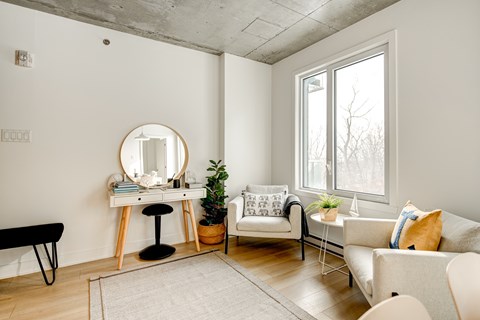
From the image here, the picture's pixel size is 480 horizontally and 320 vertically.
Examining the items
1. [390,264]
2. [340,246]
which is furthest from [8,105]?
[340,246]

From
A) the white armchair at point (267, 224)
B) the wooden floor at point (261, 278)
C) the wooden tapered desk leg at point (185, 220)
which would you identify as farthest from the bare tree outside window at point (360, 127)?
the wooden tapered desk leg at point (185, 220)

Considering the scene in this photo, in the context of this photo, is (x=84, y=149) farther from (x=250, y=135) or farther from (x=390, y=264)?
(x=390, y=264)

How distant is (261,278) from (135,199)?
1570mm

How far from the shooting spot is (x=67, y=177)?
263 cm

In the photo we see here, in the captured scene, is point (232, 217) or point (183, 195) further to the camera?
point (183, 195)

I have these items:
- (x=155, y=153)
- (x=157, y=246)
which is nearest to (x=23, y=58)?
(x=155, y=153)

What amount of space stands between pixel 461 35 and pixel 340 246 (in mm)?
2310

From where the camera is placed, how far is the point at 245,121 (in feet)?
12.2

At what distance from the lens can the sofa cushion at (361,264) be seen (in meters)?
1.56

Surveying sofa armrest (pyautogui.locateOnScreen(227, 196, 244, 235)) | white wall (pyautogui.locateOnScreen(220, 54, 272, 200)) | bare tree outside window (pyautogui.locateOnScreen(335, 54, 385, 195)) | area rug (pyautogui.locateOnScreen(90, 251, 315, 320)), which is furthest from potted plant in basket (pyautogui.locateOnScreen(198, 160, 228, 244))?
bare tree outside window (pyautogui.locateOnScreen(335, 54, 385, 195))

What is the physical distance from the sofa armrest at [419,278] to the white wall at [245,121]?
243cm

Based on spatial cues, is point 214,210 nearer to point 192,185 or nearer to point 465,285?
point 192,185

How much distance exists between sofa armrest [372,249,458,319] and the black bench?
8.67 ft

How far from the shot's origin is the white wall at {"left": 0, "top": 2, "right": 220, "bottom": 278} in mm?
2387
